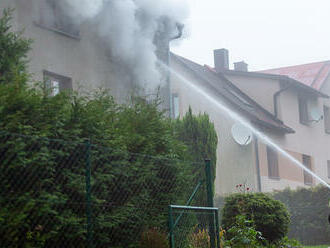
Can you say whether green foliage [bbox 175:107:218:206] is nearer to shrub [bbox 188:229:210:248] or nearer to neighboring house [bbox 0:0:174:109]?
neighboring house [bbox 0:0:174:109]

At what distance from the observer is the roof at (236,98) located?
24.9m

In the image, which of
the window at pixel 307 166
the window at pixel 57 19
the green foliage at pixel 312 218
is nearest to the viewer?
the window at pixel 57 19

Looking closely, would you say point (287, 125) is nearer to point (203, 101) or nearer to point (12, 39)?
point (203, 101)

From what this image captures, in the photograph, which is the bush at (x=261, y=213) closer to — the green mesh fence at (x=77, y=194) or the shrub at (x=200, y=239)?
the shrub at (x=200, y=239)

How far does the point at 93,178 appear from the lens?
25.6 feet

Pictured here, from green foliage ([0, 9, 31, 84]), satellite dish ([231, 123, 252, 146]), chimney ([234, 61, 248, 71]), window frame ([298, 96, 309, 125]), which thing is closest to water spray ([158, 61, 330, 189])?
satellite dish ([231, 123, 252, 146])

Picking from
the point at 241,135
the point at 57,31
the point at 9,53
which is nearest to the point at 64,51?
the point at 57,31

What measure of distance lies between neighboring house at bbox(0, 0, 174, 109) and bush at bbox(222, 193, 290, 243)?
3.94 metres

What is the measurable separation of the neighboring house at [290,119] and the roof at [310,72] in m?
0.15

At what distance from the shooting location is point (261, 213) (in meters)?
13.2

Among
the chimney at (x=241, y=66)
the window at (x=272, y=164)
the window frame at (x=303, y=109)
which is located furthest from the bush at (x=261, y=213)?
the chimney at (x=241, y=66)

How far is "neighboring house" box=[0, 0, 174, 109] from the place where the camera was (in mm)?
13328

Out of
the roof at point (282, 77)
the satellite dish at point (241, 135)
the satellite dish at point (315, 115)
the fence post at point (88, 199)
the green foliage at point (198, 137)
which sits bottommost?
the fence post at point (88, 199)

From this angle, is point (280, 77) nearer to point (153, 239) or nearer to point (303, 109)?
point (303, 109)
